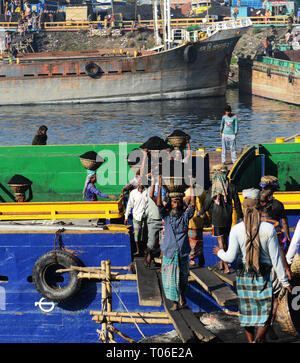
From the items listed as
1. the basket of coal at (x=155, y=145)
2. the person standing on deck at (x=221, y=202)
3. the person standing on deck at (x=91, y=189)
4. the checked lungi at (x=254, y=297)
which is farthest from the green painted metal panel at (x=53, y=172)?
the checked lungi at (x=254, y=297)

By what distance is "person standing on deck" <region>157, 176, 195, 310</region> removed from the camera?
7.51m

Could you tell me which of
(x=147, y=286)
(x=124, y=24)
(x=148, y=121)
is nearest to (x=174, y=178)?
(x=147, y=286)

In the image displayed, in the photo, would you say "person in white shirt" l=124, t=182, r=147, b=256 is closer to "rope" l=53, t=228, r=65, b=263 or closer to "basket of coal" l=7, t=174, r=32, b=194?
"rope" l=53, t=228, r=65, b=263

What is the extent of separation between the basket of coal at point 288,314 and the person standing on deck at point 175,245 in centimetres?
135

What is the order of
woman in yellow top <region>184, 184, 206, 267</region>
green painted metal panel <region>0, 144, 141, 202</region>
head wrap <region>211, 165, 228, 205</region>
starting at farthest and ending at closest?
green painted metal panel <region>0, 144, 141, 202</region>
woman in yellow top <region>184, 184, 206, 267</region>
head wrap <region>211, 165, 228, 205</region>

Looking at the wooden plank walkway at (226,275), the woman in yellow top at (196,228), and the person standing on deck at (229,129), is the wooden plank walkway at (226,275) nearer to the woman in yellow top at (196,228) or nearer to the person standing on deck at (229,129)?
the woman in yellow top at (196,228)

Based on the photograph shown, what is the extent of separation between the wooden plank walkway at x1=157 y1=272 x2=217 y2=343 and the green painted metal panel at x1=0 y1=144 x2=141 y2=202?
6064 millimetres

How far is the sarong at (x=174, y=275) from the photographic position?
7.62 metres

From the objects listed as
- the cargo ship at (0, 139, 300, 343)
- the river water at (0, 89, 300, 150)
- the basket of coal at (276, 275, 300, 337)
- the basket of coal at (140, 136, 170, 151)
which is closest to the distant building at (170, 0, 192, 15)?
the river water at (0, 89, 300, 150)

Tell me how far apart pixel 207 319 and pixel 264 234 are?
3088 millimetres

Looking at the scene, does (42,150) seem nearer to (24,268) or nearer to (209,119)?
(24,268)

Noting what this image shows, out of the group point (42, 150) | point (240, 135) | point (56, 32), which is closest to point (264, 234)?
point (42, 150)

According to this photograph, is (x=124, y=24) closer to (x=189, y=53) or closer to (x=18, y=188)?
(x=189, y=53)

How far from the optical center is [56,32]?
77.4 metres
